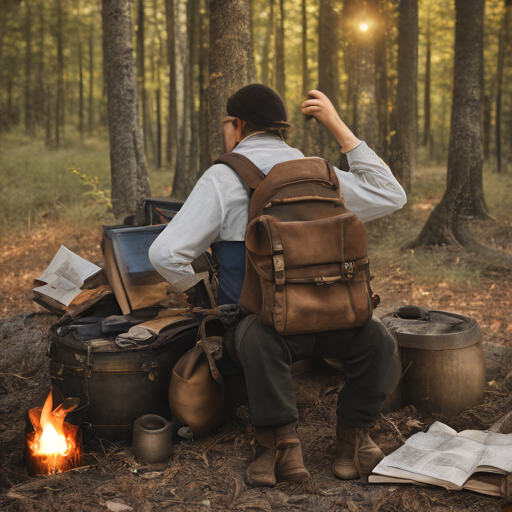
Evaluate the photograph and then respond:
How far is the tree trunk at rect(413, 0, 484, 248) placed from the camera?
8711 mm

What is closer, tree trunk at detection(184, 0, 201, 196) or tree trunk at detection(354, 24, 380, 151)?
tree trunk at detection(354, 24, 380, 151)

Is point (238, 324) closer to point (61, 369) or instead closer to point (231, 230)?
point (231, 230)

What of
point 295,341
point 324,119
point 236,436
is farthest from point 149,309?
point 324,119

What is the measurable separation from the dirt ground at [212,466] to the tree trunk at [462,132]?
356 centimetres

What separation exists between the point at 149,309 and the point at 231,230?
1.20 m

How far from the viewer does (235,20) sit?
5805mm

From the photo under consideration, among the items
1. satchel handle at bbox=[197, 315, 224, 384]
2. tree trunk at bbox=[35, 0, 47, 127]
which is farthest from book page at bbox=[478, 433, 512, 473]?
tree trunk at bbox=[35, 0, 47, 127]

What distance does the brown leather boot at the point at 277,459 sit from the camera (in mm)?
2691

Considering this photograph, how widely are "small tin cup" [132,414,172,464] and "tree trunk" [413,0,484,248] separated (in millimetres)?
6651

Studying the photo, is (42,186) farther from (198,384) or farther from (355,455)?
(355,455)

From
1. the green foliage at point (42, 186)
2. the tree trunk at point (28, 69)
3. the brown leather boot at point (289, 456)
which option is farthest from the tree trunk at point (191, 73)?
the tree trunk at point (28, 69)

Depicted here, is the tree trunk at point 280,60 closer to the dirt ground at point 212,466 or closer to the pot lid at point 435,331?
the dirt ground at point 212,466

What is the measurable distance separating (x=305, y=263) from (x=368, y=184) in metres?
0.87

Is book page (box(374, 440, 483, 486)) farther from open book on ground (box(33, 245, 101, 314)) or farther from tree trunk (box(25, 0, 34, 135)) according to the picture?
tree trunk (box(25, 0, 34, 135))
